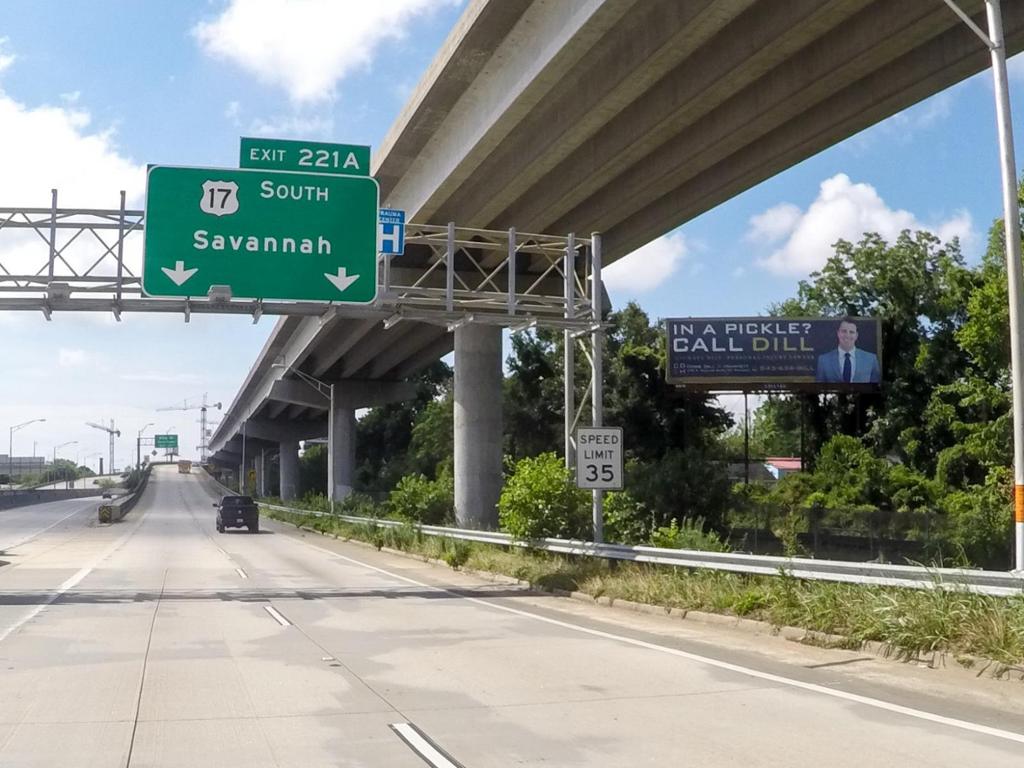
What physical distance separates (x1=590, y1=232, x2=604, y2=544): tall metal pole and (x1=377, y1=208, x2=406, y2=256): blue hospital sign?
3.94 meters

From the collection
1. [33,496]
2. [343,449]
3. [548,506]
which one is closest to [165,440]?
[33,496]

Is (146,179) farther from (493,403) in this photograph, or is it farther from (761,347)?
(761,347)

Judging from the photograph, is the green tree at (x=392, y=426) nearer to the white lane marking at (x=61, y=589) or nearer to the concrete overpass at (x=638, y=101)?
the white lane marking at (x=61, y=589)

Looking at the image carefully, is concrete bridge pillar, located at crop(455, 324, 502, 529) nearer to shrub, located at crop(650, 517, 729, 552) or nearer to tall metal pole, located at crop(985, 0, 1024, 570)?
shrub, located at crop(650, 517, 729, 552)

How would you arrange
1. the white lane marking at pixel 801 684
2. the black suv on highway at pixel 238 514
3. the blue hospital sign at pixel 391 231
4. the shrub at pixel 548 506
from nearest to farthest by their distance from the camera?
the white lane marking at pixel 801 684 < the blue hospital sign at pixel 391 231 < the shrub at pixel 548 506 < the black suv on highway at pixel 238 514

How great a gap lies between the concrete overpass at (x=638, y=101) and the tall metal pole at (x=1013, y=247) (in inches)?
132

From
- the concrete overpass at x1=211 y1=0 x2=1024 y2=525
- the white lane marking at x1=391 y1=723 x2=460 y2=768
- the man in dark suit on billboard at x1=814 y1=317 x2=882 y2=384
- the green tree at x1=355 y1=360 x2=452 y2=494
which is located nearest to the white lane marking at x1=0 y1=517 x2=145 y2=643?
the concrete overpass at x1=211 y1=0 x2=1024 y2=525

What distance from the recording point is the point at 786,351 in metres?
47.5

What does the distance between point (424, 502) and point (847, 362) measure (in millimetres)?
23059

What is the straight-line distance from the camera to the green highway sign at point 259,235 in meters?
20.7

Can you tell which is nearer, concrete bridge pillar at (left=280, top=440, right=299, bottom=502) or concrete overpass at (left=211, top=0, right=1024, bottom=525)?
concrete overpass at (left=211, top=0, right=1024, bottom=525)

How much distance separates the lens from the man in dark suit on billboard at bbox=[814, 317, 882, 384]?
1863 inches

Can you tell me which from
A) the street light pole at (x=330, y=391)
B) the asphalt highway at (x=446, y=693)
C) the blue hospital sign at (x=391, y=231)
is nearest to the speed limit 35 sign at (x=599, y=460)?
the asphalt highway at (x=446, y=693)

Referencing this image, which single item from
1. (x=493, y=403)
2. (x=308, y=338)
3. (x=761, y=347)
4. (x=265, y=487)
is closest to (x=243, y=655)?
(x=493, y=403)
